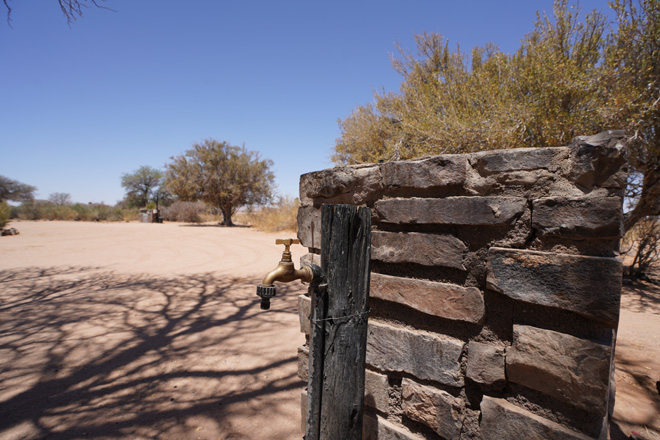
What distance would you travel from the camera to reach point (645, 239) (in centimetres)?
716

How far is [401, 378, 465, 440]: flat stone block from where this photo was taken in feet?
4.19

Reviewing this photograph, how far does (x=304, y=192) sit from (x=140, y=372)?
2.38 metres

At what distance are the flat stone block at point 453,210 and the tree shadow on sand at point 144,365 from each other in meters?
1.69

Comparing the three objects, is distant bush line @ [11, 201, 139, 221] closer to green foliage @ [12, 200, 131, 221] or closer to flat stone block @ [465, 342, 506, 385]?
green foliage @ [12, 200, 131, 221]

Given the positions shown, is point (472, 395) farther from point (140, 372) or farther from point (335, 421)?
point (140, 372)

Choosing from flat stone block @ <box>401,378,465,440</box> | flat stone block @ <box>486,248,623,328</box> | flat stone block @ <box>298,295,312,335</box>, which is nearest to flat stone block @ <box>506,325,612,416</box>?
flat stone block @ <box>486,248,623,328</box>

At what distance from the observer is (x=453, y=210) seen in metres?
1.27

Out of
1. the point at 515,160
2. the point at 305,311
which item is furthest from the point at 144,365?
the point at 515,160

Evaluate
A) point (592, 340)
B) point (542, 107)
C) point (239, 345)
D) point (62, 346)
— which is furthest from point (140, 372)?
point (542, 107)

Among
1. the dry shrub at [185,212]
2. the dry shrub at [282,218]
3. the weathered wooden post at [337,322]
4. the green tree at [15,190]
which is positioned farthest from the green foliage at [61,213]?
the weathered wooden post at [337,322]

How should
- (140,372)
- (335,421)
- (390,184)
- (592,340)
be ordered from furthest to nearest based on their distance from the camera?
(140,372)
(390,184)
(335,421)
(592,340)

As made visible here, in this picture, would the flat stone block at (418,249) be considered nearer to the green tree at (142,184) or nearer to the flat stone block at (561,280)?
the flat stone block at (561,280)

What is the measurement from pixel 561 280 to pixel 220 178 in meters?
20.5

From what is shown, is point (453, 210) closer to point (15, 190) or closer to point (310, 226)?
point (310, 226)
